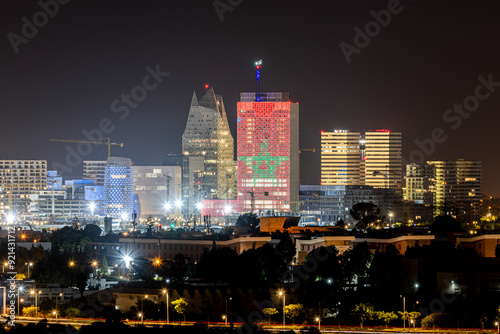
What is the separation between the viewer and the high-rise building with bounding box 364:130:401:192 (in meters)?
107

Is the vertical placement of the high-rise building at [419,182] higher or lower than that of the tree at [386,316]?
higher

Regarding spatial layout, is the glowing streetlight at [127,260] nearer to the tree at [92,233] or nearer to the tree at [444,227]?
the tree at [92,233]

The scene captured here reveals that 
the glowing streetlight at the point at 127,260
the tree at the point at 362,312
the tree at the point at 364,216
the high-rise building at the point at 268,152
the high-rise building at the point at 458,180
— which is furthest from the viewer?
the high-rise building at the point at 458,180

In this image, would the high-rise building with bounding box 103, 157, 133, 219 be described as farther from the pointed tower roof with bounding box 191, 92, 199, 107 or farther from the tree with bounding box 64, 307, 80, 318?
the tree with bounding box 64, 307, 80, 318

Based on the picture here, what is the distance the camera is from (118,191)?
9706cm

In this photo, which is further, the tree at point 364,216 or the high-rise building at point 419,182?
the high-rise building at point 419,182

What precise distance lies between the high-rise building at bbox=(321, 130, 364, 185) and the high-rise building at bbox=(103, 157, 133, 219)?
20559 millimetres

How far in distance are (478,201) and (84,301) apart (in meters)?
77.3

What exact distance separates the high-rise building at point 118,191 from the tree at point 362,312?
6326 centimetres

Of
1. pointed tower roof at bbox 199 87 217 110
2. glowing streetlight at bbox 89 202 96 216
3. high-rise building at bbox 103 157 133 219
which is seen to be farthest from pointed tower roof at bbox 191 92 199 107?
glowing streetlight at bbox 89 202 96 216

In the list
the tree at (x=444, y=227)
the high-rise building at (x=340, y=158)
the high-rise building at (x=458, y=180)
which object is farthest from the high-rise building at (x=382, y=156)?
the tree at (x=444, y=227)

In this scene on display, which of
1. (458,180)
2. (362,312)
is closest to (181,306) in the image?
(362,312)

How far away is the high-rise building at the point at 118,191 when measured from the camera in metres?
95.0

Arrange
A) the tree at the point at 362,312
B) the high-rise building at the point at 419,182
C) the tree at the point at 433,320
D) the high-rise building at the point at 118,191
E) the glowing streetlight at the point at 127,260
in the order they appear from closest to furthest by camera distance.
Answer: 1. the tree at the point at 433,320
2. the tree at the point at 362,312
3. the glowing streetlight at the point at 127,260
4. the high-rise building at the point at 118,191
5. the high-rise building at the point at 419,182
